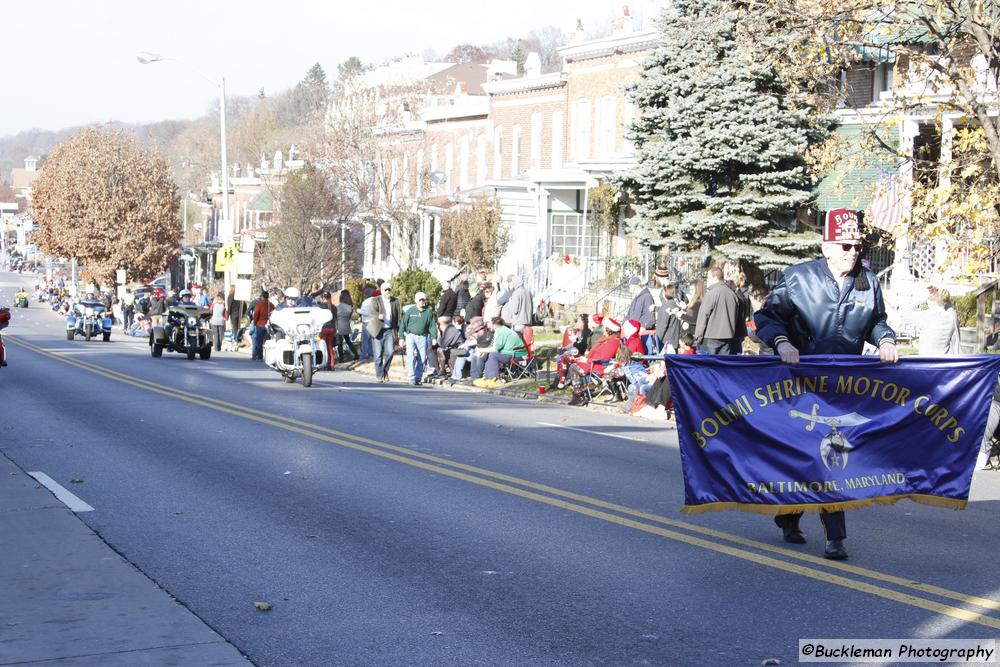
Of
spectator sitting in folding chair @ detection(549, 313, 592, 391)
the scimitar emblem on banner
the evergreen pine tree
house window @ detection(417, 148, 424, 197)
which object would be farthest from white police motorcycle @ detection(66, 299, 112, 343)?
the scimitar emblem on banner

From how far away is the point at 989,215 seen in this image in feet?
54.3

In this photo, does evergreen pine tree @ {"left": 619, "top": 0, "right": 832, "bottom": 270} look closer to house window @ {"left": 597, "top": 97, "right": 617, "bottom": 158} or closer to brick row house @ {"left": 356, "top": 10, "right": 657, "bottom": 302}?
brick row house @ {"left": 356, "top": 10, "right": 657, "bottom": 302}

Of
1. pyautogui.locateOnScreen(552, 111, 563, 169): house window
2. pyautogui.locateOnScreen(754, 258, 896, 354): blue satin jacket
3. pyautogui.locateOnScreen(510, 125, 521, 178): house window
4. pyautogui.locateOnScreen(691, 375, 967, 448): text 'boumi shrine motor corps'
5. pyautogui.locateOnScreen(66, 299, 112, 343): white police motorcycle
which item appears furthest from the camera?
pyautogui.locateOnScreen(510, 125, 521, 178): house window

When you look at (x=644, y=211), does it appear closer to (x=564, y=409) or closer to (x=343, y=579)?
(x=564, y=409)

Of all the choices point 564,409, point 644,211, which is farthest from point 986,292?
point 564,409

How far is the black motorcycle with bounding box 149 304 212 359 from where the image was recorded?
31.2 m

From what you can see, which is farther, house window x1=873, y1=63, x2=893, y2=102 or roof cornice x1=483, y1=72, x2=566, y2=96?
roof cornice x1=483, y1=72, x2=566, y2=96

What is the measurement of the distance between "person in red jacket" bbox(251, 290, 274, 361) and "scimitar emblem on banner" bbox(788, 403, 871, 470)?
2450 cm

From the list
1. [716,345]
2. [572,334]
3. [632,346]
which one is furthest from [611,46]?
[716,345]

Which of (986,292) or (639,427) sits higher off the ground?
(986,292)

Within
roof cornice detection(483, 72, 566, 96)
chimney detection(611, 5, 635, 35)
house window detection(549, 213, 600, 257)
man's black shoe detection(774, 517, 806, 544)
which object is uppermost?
chimney detection(611, 5, 635, 35)

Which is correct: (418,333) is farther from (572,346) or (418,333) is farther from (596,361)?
(596,361)

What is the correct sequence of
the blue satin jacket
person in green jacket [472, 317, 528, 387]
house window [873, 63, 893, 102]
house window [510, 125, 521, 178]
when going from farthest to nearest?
house window [510, 125, 521, 178] → house window [873, 63, 893, 102] → person in green jacket [472, 317, 528, 387] → the blue satin jacket

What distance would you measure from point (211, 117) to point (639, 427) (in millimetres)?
160000
